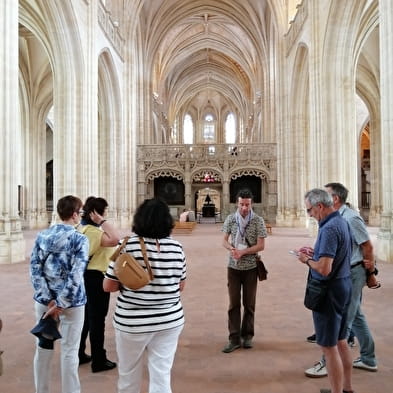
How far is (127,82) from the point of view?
2347 centimetres

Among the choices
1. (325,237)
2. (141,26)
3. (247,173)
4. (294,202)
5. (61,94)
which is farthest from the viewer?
(141,26)

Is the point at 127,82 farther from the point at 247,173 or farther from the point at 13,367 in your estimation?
the point at 13,367

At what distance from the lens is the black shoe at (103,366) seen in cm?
331

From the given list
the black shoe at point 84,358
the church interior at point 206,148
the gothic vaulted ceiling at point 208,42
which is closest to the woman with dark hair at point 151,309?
the church interior at point 206,148

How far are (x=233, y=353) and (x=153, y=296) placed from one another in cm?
208

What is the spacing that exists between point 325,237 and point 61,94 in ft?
47.1

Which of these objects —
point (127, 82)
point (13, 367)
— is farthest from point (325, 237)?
point (127, 82)

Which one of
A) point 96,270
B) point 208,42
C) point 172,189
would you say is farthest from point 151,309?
point 208,42

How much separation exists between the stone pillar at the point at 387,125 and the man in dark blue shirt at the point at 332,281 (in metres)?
6.92

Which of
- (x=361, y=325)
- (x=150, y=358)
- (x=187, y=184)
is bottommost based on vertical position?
(x=361, y=325)

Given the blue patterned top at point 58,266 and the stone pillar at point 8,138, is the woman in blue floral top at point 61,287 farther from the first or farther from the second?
the stone pillar at point 8,138

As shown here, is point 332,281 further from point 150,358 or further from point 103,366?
point 103,366

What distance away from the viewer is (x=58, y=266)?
2496 millimetres

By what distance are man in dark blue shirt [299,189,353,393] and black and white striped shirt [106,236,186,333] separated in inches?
41.2
